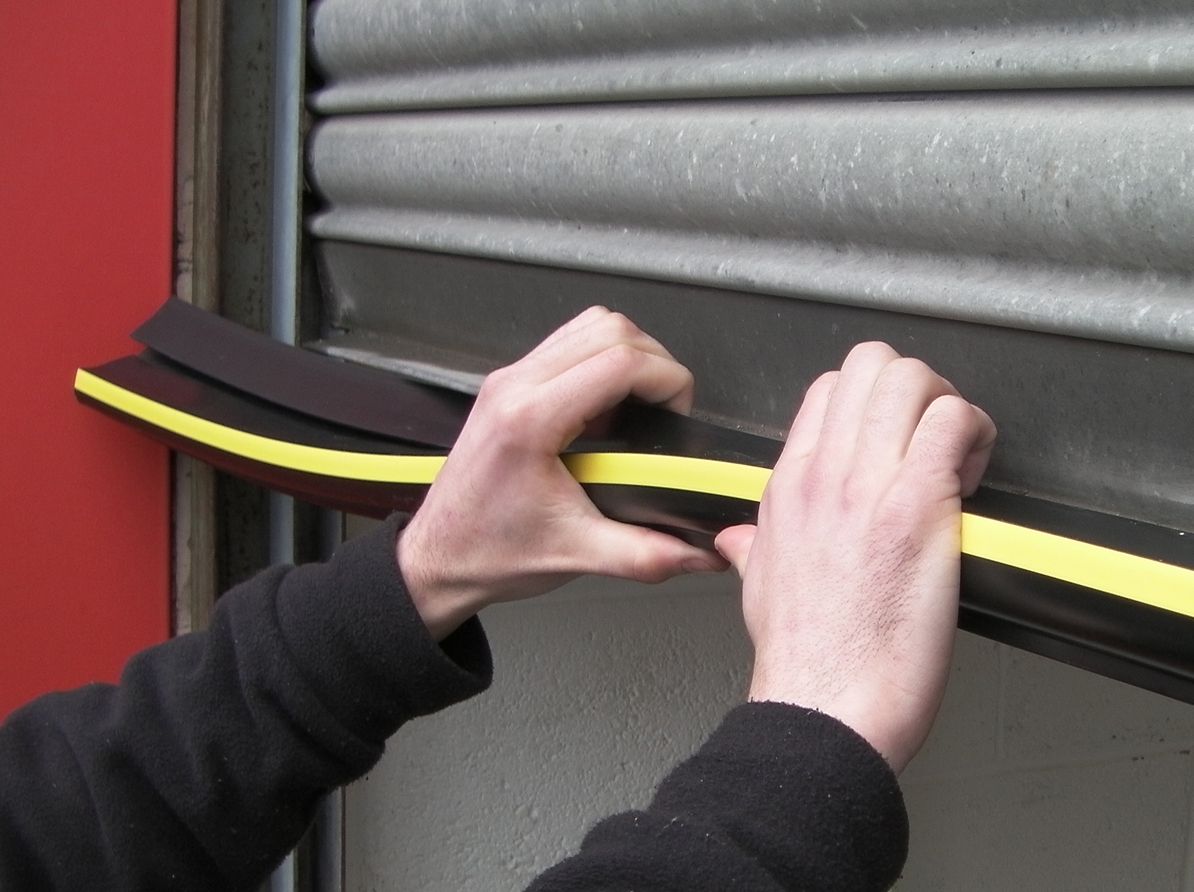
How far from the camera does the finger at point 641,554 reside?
0.77 meters

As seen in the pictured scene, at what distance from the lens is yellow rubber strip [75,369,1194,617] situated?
0.52 metres

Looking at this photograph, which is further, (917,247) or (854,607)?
(917,247)

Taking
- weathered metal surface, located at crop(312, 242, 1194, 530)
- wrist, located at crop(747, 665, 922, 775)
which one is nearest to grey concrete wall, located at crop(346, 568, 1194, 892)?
weathered metal surface, located at crop(312, 242, 1194, 530)

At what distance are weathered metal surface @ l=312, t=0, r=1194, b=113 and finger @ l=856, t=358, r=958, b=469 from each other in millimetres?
179

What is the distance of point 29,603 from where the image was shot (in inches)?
50.4

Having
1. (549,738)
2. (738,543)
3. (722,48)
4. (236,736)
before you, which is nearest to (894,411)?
(738,543)

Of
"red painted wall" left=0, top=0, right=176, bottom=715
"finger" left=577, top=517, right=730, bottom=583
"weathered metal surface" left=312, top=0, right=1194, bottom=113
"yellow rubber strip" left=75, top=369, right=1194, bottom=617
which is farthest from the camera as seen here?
"red painted wall" left=0, top=0, right=176, bottom=715

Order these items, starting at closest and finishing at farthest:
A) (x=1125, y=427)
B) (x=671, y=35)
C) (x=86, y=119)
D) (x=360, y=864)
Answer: (x=1125, y=427) < (x=671, y=35) < (x=86, y=119) < (x=360, y=864)

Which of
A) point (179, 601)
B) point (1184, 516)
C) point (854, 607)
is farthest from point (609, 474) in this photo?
point (179, 601)

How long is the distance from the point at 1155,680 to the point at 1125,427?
0.16 m

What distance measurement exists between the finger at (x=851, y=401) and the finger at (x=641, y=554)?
15 cm

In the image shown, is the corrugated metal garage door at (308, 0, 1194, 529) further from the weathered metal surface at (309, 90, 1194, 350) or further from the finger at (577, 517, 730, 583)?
the finger at (577, 517, 730, 583)

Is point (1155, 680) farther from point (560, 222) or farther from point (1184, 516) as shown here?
point (560, 222)

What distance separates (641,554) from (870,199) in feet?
0.89
